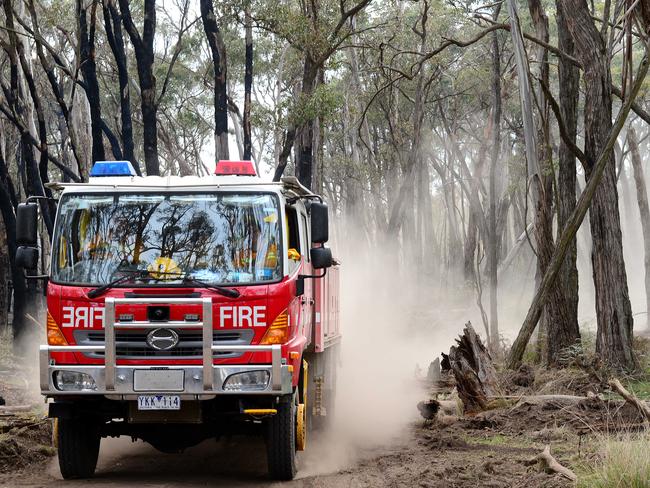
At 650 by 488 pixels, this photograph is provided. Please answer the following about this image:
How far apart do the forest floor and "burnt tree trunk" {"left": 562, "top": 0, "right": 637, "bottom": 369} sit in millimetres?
1855

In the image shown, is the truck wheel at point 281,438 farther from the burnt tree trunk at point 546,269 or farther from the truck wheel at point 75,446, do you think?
the burnt tree trunk at point 546,269

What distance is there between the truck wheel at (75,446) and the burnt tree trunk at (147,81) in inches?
467

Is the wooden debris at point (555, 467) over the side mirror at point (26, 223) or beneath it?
beneath

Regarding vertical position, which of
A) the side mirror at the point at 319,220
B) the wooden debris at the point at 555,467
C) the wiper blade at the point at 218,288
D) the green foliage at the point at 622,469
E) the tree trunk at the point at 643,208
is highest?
the tree trunk at the point at 643,208

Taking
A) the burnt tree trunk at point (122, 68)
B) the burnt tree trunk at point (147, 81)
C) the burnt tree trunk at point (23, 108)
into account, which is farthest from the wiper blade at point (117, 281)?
the burnt tree trunk at point (122, 68)

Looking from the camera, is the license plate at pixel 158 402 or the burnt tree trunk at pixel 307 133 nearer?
the license plate at pixel 158 402

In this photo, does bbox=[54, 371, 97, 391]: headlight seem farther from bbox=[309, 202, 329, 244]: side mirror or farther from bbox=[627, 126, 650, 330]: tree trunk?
bbox=[627, 126, 650, 330]: tree trunk

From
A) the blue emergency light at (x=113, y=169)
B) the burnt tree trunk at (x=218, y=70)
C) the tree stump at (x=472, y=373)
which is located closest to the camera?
the blue emergency light at (x=113, y=169)

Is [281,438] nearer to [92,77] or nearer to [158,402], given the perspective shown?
[158,402]

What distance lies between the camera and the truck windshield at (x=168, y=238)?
8656 millimetres

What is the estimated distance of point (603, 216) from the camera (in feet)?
50.2

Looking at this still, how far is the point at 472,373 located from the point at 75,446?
563 cm

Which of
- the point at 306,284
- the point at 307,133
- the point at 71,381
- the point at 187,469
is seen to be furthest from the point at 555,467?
the point at 307,133

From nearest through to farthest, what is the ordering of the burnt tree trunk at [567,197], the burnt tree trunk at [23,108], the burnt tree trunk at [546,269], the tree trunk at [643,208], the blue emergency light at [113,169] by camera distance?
the blue emergency light at [113,169], the burnt tree trunk at [546,269], the burnt tree trunk at [567,197], the burnt tree trunk at [23,108], the tree trunk at [643,208]
